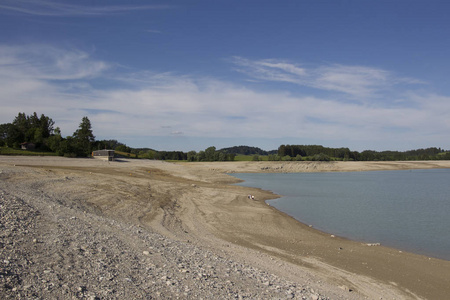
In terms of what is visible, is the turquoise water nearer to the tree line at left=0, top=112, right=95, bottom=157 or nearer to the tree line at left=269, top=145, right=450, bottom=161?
the tree line at left=0, top=112, right=95, bottom=157

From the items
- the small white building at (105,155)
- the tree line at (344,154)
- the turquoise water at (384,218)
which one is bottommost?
the turquoise water at (384,218)

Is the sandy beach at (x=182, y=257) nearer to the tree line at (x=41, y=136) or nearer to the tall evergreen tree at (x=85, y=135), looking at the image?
the tree line at (x=41, y=136)

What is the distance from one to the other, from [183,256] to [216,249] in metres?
2.70

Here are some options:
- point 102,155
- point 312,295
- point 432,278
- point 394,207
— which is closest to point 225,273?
point 312,295

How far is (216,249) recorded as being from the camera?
1252 cm

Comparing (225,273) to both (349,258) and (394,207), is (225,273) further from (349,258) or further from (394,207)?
(394,207)

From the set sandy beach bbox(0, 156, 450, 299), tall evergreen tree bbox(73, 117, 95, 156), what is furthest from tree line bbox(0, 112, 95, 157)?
sandy beach bbox(0, 156, 450, 299)

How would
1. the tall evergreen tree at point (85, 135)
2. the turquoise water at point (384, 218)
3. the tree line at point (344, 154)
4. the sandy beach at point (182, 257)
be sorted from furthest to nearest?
the tree line at point (344, 154) < the tall evergreen tree at point (85, 135) < the turquoise water at point (384, 218) < the sandy beach at point (182, 257)

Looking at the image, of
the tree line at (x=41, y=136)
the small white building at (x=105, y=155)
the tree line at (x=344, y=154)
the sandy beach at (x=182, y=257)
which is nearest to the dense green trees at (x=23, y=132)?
the tree line at (x=41, y=136)

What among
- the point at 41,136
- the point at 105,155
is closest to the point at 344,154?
the point at 105,155

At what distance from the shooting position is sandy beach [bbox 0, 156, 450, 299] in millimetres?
7199

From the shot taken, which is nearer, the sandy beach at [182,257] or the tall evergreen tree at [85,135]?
the sandy beach at [182,257]

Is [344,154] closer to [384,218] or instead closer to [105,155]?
[105,155]

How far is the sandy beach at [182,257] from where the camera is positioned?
720 centimetres
